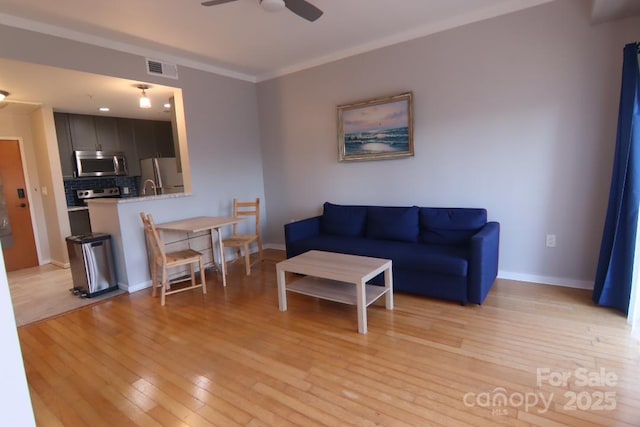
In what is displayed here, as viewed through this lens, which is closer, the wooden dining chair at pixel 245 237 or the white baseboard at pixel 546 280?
the white baseboard at pixel 546 280

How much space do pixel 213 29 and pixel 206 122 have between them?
134 cm

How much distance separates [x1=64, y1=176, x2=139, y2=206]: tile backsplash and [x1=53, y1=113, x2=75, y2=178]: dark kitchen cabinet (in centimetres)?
24

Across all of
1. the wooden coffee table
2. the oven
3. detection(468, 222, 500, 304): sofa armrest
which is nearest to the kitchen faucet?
the oven

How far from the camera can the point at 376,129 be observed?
393cm

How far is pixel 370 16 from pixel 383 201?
201cm

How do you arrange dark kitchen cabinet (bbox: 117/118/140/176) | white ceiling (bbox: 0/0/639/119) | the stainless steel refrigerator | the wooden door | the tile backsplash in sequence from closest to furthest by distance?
1. white ceiling (bbox: 0/0/639/119)
2. the wooden door
3. the tile backsplash
4. the stainless steel refrigerator
5. dark kitchen cabinet (bbox: 117/118/140/176)

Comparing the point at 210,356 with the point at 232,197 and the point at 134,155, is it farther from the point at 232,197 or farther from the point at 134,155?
the point at 134,155

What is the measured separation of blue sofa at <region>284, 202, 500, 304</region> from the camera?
8.98 feet

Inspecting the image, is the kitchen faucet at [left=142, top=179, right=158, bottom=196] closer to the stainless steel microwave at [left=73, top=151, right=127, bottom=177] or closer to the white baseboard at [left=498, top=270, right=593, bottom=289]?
the stainless steel microwave at [left=73, top=151, right=127, bottom=177]

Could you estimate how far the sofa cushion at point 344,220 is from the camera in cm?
391

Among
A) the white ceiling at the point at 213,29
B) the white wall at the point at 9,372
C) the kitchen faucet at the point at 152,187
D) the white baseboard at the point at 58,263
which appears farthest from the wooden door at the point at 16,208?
the white wall at the point at 9,372

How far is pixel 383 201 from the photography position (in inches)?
159

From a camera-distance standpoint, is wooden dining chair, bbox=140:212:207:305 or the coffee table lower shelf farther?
wooden dining chair, bbox=140:212:207:305

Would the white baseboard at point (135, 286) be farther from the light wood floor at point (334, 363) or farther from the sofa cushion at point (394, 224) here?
the sofa cushion at point (394, 224)
